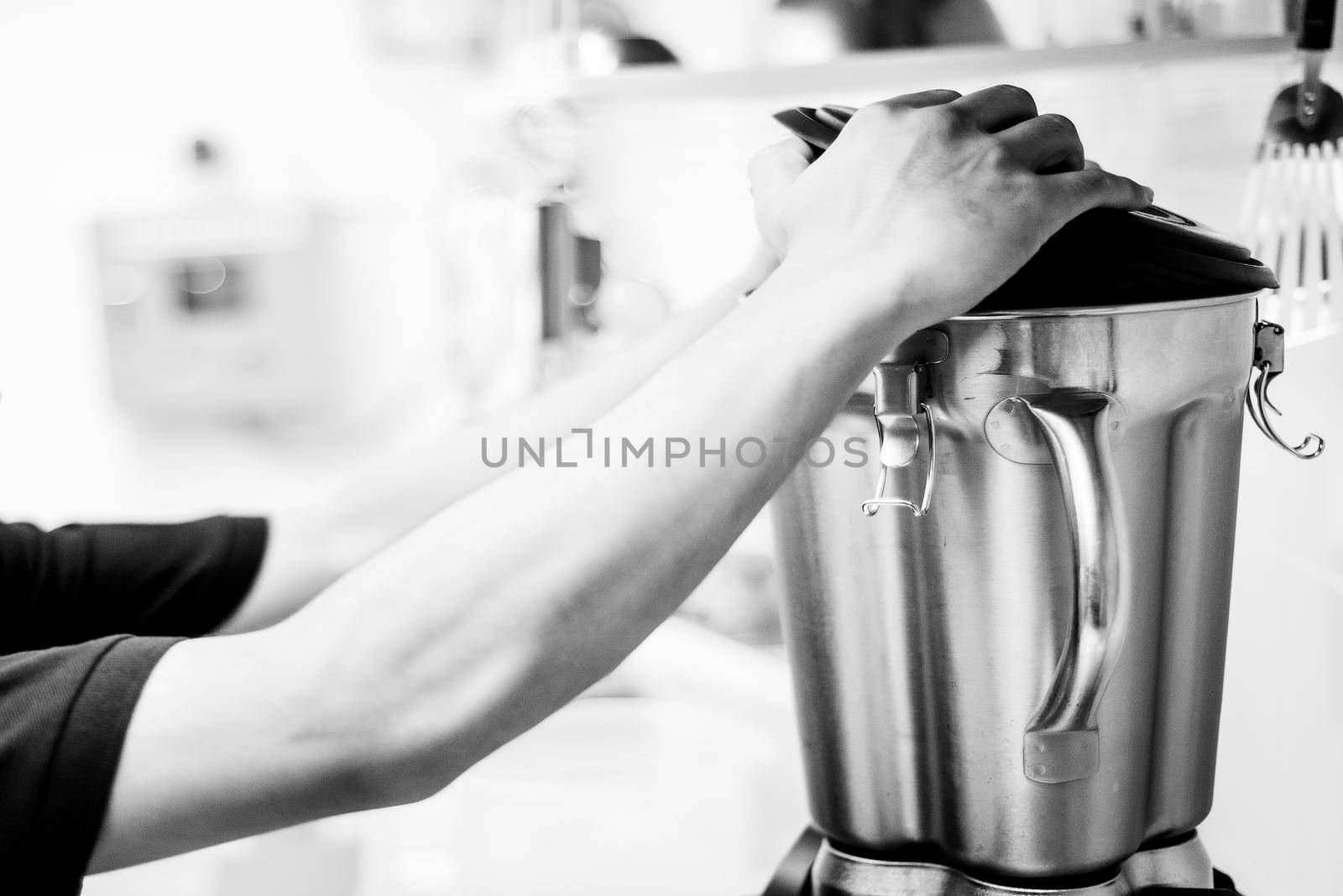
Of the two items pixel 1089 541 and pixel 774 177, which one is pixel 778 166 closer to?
pixel 774 177

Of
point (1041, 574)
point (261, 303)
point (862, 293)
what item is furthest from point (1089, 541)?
point (261, 303)

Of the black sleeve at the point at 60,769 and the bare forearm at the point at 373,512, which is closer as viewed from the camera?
the black sleeve at the point at 60,769

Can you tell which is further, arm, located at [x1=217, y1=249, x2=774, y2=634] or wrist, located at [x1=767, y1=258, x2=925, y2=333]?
arm, located at [x1=217, y1=249, x2=774, y2=634]

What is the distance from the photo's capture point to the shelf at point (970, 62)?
2.04 ft

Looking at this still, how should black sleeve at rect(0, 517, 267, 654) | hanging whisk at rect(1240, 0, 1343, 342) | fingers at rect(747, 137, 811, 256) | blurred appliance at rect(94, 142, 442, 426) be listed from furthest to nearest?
blurred appliance at rect(94, 142, 442, 426) → black sleeve at rect(0, 517, 267, 654) → hanging whisk at rect(1240, 0, 1343, 342) → fingers at rect(747, 137, 811, 256)

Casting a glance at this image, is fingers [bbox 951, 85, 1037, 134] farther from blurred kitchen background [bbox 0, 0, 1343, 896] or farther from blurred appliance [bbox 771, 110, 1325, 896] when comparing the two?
blurred kitchen background [bbox 0, 0, 1343, 896]

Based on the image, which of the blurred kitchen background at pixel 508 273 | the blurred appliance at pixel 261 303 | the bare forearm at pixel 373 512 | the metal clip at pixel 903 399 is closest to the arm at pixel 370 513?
the bare forearm at pixel 373 512

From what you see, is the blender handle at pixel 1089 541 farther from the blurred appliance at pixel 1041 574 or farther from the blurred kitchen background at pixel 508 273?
the blurred kitchen background at pixel 508 273

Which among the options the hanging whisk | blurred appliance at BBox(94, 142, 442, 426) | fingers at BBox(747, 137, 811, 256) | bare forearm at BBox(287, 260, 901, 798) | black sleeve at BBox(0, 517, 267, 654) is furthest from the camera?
blurred appliance at BBox(94, 142, 442, 426)

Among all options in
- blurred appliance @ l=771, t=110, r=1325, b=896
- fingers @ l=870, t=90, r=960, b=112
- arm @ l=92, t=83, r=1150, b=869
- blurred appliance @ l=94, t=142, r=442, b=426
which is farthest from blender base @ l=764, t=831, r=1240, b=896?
blurred appliance @ l=94, t=142, r=442, b=426

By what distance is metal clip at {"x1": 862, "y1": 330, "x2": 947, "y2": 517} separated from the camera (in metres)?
0.42

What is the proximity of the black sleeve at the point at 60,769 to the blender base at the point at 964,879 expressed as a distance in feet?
1.03

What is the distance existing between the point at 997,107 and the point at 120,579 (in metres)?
0.61

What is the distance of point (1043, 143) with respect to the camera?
1.36 feet
